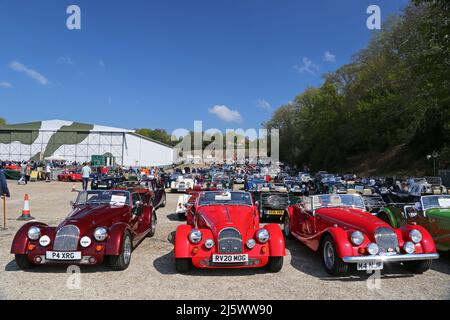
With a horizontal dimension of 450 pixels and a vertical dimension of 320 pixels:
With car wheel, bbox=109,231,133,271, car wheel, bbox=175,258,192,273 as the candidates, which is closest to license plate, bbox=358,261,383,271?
car wheel, bbox=175,258,192,273

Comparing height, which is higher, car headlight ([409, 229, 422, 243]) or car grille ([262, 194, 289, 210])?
car grille ([262, 194, 289, 210])

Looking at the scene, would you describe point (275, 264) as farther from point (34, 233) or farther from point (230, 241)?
point (34, 233)

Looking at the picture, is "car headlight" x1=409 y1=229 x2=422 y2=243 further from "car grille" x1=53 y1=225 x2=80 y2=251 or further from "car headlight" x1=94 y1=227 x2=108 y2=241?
"car grille" x1=53 y1=225 x2=80 y2=251

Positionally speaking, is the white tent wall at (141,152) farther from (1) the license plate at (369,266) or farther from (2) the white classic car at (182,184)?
(1) the license plate at (369,266)

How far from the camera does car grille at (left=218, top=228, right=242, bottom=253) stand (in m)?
6.05

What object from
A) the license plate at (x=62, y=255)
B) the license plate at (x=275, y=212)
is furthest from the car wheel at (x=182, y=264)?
the license plate at (x=275, y=212)

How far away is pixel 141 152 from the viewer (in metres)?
58.3

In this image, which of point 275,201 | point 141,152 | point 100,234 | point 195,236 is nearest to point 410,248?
point 195,236

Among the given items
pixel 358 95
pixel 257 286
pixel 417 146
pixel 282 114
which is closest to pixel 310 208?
pixel 257 286

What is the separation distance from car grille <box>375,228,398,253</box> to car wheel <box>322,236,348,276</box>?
0.72m

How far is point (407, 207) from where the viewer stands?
8.57m

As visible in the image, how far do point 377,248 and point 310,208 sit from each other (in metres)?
2.30

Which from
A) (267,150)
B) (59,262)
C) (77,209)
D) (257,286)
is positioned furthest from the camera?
(267,150)
